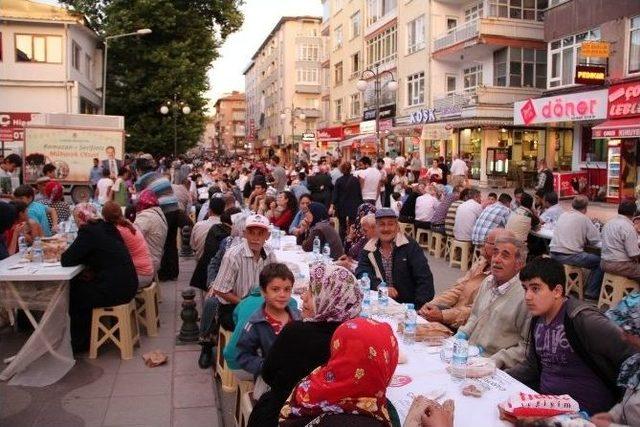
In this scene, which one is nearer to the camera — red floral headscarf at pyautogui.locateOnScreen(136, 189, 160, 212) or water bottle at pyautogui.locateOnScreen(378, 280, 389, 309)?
water bottle at pyautogui.locateOnScreen(378, 280, 389, 309)

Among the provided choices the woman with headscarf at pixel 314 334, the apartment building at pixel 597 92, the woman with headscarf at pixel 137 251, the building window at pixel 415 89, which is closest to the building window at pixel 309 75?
the building window at pixel 415 89

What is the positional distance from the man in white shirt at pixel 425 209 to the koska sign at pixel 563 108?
11.0m

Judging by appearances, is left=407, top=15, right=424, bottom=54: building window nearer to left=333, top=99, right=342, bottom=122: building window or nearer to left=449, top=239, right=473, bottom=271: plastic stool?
left=333, top=99, right=342, bottom=122: building window

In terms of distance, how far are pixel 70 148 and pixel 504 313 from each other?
21.2 meters

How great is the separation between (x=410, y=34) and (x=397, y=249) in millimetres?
31260

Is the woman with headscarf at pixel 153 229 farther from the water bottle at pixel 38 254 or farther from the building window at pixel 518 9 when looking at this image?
the building window at pixel 518 9

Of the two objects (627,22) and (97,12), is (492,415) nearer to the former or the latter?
(627,22)

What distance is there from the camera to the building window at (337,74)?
4891cm

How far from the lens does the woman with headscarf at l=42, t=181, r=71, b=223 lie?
11414 millimetres

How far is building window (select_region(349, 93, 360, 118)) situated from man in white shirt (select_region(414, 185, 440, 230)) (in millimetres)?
31339

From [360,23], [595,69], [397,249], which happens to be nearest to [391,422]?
[397,249]

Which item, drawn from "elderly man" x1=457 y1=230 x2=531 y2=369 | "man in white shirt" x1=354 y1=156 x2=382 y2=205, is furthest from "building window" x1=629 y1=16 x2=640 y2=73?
"elderly man" x1=457 y1=230 x2=531 y2=369

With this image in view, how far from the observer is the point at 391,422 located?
2697 mm

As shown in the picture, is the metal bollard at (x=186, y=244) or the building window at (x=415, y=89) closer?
the metal bollard at (x=186, y=244)
